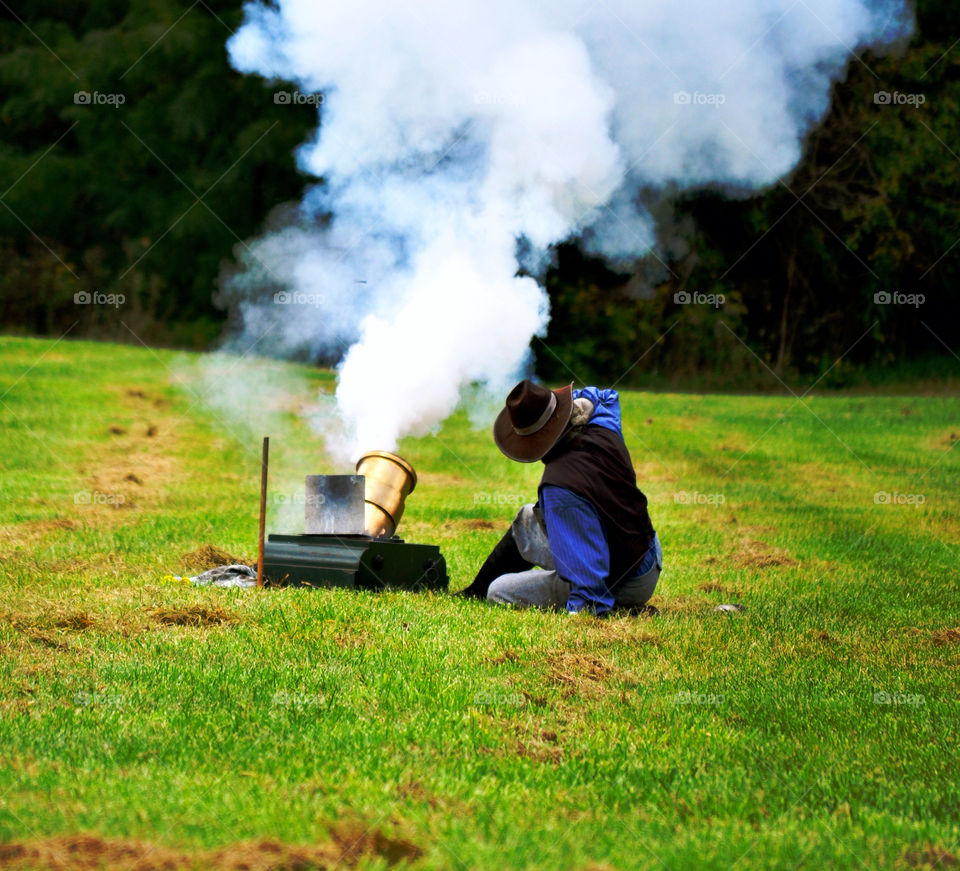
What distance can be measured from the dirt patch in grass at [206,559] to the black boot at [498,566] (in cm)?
184

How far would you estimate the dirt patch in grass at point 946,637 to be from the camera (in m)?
6.42

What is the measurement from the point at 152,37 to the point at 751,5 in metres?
20.4

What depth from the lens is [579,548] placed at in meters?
6.31

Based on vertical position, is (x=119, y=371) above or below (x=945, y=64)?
below

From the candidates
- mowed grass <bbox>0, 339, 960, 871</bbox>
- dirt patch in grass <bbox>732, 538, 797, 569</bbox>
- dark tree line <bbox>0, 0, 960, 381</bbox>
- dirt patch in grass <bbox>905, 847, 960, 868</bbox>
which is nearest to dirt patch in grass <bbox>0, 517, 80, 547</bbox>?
mowed grass <bbox>0, 339, 960, 871</bbox>

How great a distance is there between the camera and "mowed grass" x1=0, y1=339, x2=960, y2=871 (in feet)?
11.1

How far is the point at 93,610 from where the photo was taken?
20.1ft

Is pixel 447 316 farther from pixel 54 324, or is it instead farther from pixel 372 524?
pixel 54 324

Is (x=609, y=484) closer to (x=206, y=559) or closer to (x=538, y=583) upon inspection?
(x=538, y=583)

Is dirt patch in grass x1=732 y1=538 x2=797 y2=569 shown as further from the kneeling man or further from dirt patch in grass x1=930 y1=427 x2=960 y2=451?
dirt patch in grass x1=930 y1=427 x2=960 y2=451

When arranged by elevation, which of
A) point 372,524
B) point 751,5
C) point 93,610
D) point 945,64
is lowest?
point 93,610

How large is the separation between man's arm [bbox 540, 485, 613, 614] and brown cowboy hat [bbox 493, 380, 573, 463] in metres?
0.30

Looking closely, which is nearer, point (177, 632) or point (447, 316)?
point (177, 632)

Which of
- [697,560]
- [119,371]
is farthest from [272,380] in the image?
[697,560]
